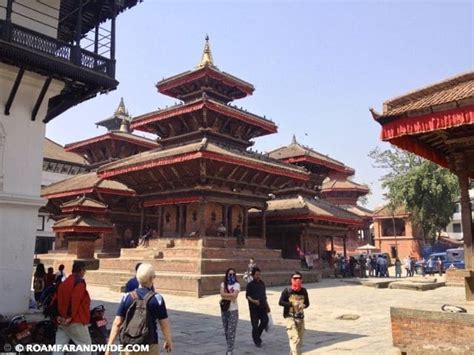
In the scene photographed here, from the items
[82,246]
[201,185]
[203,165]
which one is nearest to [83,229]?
[82,246]

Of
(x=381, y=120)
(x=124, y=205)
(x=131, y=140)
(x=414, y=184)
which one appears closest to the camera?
(x=381, y=120)

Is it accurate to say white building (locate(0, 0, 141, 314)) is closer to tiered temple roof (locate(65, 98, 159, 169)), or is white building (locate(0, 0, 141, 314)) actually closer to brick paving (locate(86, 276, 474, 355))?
brick paving (locate(86, 276, 474, 355))

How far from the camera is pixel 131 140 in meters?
32.2

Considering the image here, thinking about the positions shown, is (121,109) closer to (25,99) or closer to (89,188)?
(89,188)

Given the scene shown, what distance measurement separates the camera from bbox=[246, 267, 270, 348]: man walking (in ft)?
27.9

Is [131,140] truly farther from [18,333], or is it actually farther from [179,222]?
[18,333]

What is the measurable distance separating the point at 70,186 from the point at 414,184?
27.7 metres

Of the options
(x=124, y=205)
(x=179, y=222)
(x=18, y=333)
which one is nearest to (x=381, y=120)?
(x=18, y=333)

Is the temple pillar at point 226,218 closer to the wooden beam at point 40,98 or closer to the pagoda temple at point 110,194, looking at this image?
the pagoda temple at point 110,194

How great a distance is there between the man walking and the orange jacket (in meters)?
3.58

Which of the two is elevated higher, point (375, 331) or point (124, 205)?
point (124, 205)

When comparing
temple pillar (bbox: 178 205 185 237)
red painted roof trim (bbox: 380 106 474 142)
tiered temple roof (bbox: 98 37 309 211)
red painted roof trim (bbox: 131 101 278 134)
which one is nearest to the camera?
red painted roof trim (bbox: 380 106 474 142)

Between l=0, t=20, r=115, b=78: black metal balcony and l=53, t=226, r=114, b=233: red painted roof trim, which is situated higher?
l=0, t=20, r=115, b=78: black metal balcony

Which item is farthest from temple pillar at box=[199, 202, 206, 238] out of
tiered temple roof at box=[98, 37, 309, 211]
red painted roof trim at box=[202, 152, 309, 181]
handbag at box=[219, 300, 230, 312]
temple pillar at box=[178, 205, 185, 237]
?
handbag at box=[219, 300, 230, 312]
